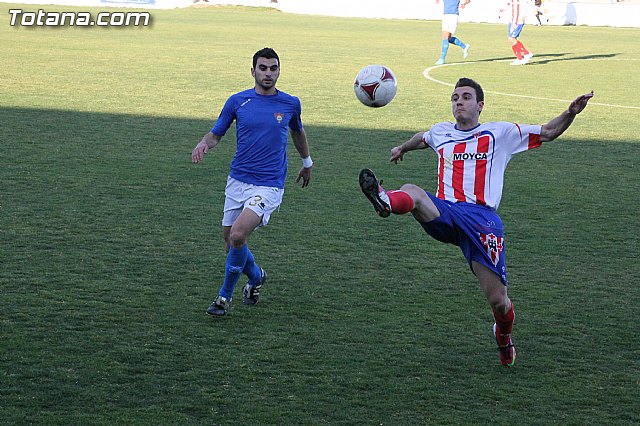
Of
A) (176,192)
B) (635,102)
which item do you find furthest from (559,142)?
(176,192)

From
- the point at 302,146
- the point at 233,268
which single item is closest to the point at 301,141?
the point at 302,146

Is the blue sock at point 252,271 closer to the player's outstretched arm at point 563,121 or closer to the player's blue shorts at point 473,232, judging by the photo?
the player's blue shorts at point 473,232

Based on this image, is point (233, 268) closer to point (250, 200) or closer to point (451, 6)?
point (250, 200)

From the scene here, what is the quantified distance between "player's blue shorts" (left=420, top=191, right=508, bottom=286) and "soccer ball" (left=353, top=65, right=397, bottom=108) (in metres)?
1.78

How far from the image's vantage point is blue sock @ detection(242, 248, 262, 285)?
23.3ft

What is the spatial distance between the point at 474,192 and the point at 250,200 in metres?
1.66

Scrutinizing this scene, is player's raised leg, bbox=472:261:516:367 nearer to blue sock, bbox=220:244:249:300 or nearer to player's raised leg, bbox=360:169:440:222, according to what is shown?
player's raised leg, bbox=360:169:440:222

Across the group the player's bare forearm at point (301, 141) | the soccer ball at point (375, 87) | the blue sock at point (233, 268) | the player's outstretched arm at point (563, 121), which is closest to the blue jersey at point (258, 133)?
the player's bare forearm at point (301, 141)

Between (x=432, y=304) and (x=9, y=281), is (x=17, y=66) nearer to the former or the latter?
(x=9, y=281)

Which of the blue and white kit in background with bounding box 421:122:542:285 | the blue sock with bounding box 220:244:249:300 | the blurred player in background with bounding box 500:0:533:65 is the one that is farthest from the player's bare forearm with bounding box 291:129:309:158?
the blurred player in background with bounding box 500:0:533:65

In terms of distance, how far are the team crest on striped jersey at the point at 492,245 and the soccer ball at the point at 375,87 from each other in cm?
199

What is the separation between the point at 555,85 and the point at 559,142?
731 cm

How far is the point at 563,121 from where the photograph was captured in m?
6.07

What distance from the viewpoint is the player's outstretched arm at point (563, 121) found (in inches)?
231
